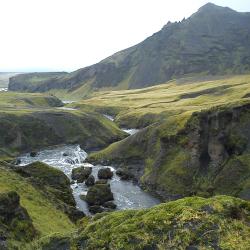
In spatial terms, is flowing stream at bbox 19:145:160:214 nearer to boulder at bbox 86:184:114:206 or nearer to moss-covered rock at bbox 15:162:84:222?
boulder at bbox 86:184:114:206

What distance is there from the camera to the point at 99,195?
227ft

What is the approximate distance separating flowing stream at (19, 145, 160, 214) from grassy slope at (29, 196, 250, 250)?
4507 cm

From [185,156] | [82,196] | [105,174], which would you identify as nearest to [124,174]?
[105,174]

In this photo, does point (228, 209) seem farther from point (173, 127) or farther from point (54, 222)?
point (173, 127)

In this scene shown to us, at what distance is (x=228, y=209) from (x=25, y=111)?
415 feet

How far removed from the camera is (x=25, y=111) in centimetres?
14012

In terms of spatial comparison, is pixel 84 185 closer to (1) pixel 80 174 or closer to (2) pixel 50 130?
(1) pixel 80 174

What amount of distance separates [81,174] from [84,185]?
15.6ft

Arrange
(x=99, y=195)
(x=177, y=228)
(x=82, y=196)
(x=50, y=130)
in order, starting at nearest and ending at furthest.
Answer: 1. (x=177, y=228)
2. (x=99, y=195)
3. (x=82, y=196)
4. (x=50, y=130)

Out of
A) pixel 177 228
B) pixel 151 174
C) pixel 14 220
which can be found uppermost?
pixel 177 228

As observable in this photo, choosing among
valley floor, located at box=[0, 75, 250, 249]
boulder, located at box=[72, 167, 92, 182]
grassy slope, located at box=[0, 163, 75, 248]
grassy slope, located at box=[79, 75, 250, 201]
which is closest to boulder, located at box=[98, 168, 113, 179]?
boulder, located at box=[72, 167, 92, 182]

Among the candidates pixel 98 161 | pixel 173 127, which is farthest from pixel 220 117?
pixel 98 161

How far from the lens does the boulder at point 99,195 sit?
6862 centimetres

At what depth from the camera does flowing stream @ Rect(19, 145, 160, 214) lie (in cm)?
7006
